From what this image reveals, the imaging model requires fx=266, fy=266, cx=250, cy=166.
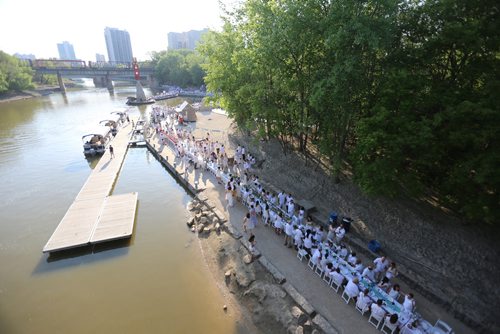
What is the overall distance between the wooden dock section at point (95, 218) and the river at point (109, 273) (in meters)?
0.62

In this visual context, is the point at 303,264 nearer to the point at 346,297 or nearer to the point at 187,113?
the point at 346,297

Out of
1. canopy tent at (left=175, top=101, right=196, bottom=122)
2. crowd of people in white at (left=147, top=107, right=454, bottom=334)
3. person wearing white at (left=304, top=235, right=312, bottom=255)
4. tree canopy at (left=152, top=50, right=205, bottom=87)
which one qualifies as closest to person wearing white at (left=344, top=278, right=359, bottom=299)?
crowd of people in white at (left=147, top=107, right=454, bottom=334)

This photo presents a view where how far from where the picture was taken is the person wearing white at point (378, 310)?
8452 mm

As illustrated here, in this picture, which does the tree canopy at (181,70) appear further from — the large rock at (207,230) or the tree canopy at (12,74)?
the large rock at (207,230)

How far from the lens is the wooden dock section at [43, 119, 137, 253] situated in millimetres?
14398

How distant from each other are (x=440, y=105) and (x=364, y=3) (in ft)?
17.6

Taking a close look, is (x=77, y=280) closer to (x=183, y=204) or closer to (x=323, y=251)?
(x=183, y=204)

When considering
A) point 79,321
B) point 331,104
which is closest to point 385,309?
point 331,104

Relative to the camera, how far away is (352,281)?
9.28 meters

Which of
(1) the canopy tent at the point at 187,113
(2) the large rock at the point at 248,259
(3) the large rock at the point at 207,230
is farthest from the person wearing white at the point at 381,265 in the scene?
(1) the canopy tent at the point at 187,113

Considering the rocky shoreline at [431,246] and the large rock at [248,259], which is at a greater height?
the rocky shoreline at [431,246]

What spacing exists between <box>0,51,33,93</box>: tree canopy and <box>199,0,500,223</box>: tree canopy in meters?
89.8

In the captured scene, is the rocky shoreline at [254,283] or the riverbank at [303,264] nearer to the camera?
the riverbank at [303,264]

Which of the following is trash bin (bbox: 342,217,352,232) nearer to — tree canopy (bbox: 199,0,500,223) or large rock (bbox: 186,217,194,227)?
tree canopy (bbox: 199,0,500,223)
